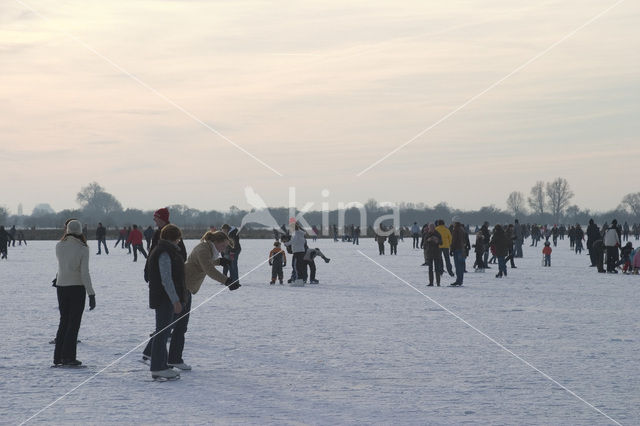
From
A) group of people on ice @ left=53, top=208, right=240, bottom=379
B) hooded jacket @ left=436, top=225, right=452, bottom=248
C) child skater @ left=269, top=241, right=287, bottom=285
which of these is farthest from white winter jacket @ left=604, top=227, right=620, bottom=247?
group of people on ice @ left=53, top=208, right=240, bottom=379

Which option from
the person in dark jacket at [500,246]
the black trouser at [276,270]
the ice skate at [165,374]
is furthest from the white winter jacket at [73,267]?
the person in dark jacket at [500,246]

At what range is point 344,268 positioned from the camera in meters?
26.5

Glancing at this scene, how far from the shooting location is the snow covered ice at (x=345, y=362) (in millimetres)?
5980

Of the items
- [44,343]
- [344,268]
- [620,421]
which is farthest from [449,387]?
[344,268]

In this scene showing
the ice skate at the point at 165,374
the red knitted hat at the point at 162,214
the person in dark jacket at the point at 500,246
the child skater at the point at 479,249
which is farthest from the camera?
the child skater at the point at 479,249

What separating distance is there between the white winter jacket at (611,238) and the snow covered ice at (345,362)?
6728mm

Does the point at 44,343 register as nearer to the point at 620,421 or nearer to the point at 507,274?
the point at 620,421

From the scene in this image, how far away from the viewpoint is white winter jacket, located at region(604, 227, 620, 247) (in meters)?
22.1

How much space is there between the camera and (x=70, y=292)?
7965mm

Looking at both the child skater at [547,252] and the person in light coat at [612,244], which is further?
the child skater at [547,252]

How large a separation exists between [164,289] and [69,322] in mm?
1251

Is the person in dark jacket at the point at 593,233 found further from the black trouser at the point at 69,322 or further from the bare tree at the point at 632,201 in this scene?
the bare tree at the point at 632,201

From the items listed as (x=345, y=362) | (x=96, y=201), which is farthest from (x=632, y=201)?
(x=345, y=362)

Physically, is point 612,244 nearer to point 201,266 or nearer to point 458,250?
point 458,250
